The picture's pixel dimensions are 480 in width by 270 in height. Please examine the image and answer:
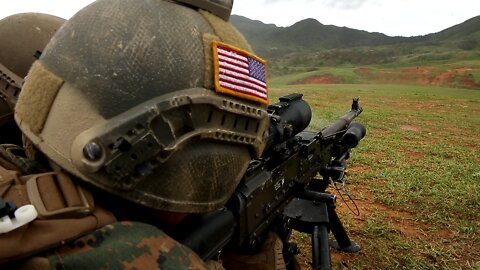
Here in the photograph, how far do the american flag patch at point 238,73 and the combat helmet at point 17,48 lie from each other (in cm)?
145

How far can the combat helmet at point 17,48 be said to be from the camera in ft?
8.20

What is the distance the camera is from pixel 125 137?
134 centimetres

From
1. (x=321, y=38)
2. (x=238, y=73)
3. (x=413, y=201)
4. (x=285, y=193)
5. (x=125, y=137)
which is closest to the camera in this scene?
(x=125, y=137)

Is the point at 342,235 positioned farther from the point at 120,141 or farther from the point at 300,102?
the point at 120,141

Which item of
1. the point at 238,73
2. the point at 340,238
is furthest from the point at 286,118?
the point at 340,238

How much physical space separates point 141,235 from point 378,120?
45.3ft

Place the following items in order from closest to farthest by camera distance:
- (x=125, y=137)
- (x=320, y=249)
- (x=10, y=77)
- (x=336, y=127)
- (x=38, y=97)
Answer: (x=125, y=137) → (x=38, y=97) → (x=10, y=77) → (x=320, y=249) → (x=336, y=127)

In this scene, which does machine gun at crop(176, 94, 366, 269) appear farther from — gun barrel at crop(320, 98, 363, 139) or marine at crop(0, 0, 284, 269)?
marine at crop(0, 0, 284, 269)

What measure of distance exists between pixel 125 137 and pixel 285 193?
1626mm

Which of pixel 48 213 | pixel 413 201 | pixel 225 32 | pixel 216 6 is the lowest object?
pixel 413 201

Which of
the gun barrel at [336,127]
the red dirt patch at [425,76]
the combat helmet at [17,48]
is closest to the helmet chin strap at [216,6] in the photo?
the combat helmet at [17,48]

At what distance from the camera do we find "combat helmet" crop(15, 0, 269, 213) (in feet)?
4.51

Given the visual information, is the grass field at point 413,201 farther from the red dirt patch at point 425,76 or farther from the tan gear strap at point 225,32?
the red dirt patch at point 425,76

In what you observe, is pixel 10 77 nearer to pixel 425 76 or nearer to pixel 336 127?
pixel 336 127
